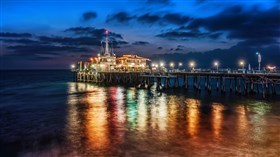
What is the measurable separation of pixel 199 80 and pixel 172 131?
42.0 meters

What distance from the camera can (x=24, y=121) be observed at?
32.7 metres

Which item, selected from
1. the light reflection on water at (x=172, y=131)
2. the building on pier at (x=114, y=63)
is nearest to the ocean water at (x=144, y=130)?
the light reflection on water at (x=172, y=131)

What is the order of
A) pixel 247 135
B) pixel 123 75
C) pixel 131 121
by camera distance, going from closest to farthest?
pixel 247 135 < pixel 131 121 < pixel 123 75

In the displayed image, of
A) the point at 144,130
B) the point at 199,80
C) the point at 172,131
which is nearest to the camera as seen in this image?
the point at 172,131

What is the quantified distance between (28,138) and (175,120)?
15.6m

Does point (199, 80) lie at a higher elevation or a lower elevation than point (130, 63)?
lower

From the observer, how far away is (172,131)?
2611 centimetres

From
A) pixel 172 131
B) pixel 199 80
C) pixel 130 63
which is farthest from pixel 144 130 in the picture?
pixel 130 63

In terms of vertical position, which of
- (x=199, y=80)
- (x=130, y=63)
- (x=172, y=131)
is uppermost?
(x=130, y=63)

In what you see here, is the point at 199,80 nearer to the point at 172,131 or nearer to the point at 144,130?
the point at 172,131

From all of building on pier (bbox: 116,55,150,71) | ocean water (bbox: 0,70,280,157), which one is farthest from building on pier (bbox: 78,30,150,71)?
ocean water (bbox: 0,70,280,157)

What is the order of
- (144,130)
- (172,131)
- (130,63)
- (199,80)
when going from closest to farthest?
(172,131), (144,130), (199,80), (130,63)

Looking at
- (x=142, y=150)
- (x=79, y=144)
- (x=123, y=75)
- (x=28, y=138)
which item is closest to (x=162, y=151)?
(x=142, y=150)

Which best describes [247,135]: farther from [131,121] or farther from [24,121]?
[24,121]
